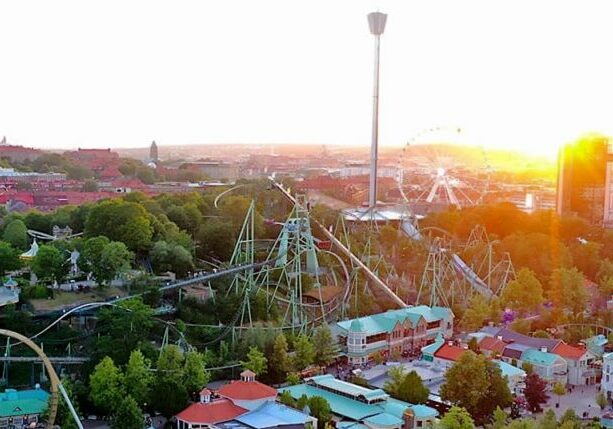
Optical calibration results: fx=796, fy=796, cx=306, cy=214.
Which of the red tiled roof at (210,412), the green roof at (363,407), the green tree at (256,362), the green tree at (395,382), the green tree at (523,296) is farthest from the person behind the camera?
the green tree at (523,296)

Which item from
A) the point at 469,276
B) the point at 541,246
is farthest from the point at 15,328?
the point at 541,246

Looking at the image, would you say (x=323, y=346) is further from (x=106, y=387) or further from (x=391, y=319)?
(x=106, y=387)

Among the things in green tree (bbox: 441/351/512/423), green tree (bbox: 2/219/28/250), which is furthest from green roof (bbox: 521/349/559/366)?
green tree (bbox: 2/219/28/250)

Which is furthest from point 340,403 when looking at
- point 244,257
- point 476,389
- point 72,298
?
point 244,257

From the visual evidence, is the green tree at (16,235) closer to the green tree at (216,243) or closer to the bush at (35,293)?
the bush at (35,293)

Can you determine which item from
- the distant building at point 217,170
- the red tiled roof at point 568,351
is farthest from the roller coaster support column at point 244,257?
the distant building at point 217,170

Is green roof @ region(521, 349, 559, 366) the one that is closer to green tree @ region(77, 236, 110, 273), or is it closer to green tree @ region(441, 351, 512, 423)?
green tree @ region(441, 351, 512, 423)
